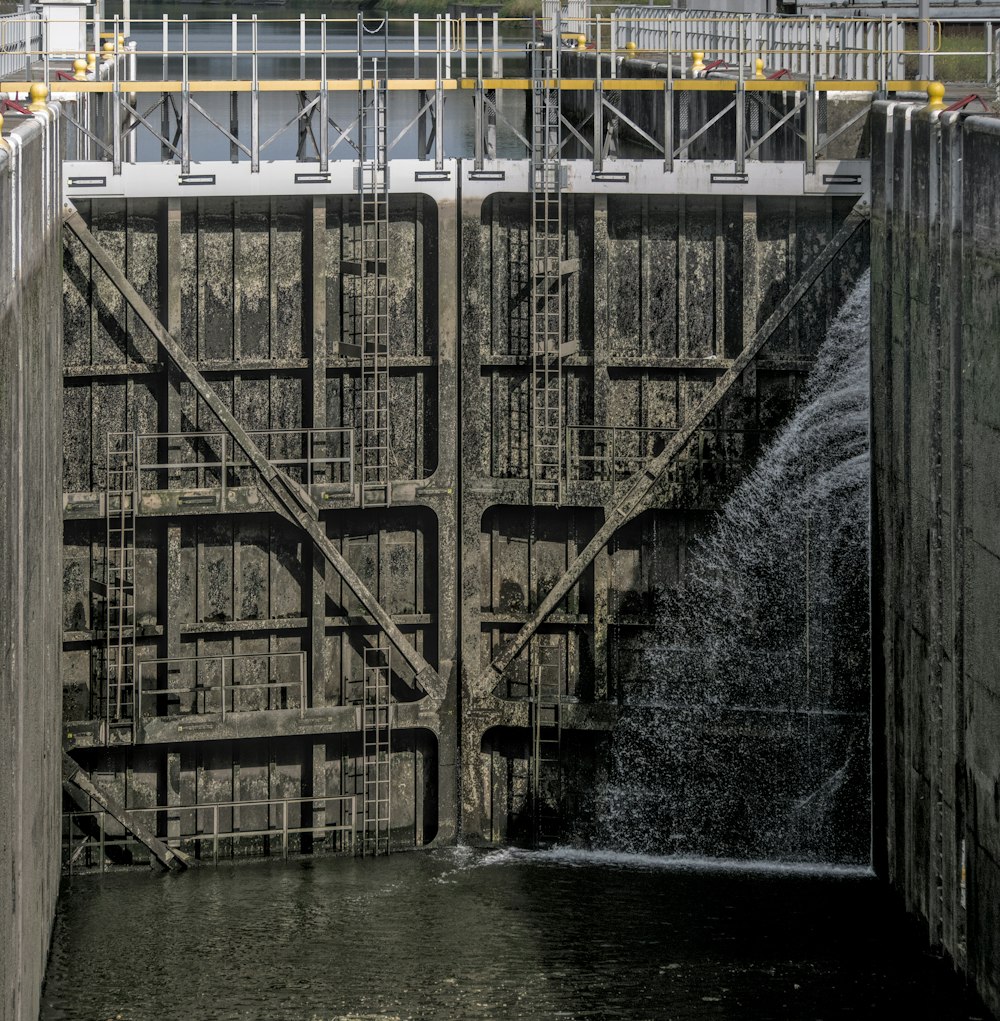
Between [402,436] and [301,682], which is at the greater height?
[402,436]

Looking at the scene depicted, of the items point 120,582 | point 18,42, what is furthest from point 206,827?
point 18,42

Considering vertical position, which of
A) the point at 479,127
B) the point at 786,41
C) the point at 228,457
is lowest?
the point at 228,457

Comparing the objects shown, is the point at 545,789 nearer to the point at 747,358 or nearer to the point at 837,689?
the point at 837,689

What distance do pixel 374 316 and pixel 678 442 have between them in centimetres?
363

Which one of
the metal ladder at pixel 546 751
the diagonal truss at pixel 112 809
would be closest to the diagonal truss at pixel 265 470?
the metal ladder at pixel 546 751

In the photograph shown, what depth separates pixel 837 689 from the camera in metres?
21.3

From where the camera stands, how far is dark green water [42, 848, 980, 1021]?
17.0 m

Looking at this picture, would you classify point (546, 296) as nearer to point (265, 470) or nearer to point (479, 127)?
point (479, 127)

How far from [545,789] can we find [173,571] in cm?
489

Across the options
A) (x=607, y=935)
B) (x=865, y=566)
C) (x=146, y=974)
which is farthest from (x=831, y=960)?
(x=146, y=974)

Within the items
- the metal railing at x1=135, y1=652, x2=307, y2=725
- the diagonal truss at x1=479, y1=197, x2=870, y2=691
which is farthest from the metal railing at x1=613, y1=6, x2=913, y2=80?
the metal railing at x1=135, y1=652, x2=307, y2=725

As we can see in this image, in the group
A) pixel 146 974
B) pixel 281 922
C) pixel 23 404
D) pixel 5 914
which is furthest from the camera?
pixel 281 922

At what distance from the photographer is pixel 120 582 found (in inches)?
806

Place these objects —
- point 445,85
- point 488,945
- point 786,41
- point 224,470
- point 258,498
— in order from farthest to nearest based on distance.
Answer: point 786,41, point 445,85, point 258,498, point 224,470, point 488,945
